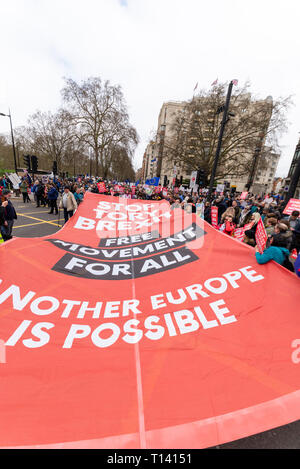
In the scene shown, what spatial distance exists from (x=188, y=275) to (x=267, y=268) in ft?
3.72

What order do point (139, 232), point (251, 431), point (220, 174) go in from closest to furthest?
point (251, 431) < point (139, 232) < point (220, 174)

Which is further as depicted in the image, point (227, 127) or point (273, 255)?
point (227, 127)

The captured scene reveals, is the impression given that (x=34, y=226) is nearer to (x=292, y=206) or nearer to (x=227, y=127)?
(x=292, y=206)

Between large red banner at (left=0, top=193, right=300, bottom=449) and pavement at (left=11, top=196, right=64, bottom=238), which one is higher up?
large red banner at (left=0, top=193, right=300, bottom=449)

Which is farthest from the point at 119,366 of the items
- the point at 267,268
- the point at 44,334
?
the point at 267,268

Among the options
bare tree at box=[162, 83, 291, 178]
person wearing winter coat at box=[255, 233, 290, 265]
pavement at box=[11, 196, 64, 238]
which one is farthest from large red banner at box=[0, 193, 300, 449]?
bare tree at box=[162, 83, 291, 178]

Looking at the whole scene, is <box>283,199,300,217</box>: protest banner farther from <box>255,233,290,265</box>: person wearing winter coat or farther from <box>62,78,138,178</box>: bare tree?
<box>62,78,138,178</box>: bare tree

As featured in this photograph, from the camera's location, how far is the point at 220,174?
2572 cm

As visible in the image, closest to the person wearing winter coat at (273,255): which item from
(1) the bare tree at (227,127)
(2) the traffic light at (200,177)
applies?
(2) the traffic light at (200,177)

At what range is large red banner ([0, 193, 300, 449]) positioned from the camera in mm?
1522

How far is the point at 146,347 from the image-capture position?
211 cm

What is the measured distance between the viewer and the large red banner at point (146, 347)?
1522 mm

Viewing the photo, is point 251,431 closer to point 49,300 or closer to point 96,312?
point 96,312

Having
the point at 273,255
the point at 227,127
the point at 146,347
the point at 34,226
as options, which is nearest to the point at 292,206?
the point at 273,255
